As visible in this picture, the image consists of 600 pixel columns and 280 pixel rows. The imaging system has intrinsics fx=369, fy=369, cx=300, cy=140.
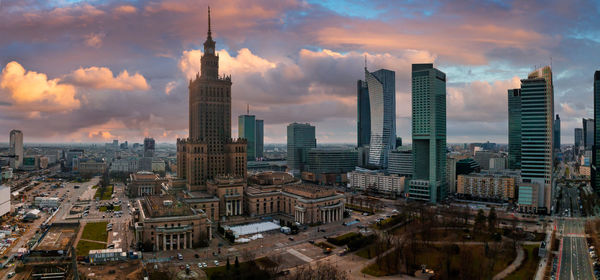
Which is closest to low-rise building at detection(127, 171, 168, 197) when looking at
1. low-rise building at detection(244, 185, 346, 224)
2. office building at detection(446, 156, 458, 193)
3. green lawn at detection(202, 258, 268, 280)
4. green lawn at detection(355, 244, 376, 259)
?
low-rise building at detection(244, 185, 346, 224)

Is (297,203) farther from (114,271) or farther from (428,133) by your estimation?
(428,133)

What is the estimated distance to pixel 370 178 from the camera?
179 meters

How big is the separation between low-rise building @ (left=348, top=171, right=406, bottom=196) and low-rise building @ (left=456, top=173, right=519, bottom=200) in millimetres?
25616

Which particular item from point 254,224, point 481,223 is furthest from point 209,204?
point 481,223

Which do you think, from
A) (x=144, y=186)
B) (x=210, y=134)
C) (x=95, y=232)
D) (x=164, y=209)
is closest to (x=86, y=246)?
(x=95, y=232)

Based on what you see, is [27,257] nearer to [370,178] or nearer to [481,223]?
[481,223]

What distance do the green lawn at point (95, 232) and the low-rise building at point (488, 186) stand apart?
456 ft

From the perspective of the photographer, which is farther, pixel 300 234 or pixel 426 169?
pixel 426 169

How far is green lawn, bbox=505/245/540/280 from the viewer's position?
70.5m

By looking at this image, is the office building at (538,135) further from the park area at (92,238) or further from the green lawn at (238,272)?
the park area at (92,238)

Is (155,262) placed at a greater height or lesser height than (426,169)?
lesser

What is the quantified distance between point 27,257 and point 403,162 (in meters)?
157

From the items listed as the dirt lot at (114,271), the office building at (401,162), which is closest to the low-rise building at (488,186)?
the office building at (401,162)

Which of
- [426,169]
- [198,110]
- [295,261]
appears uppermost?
[198,110]
